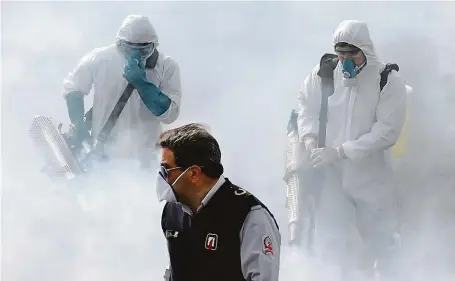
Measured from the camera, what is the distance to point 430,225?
5574 millimetres

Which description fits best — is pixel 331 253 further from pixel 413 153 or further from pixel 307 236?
pixel 413 153

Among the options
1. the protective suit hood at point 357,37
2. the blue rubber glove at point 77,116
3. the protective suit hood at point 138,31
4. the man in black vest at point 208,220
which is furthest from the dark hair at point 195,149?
the blue rubber glove at point 77,116

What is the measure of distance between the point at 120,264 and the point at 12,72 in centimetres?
155

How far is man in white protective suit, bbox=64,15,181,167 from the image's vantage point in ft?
17.9

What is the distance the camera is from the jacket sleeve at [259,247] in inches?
117

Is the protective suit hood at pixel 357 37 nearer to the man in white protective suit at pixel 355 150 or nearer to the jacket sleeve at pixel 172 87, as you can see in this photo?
the man in white protective suit at pixel 355 150

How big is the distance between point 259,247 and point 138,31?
2645 mm

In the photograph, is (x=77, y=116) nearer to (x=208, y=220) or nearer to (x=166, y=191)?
(x=166, y=191)

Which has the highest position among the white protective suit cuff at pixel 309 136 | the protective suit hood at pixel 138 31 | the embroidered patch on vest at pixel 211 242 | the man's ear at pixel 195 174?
the protective suit hood at pixel 138 31

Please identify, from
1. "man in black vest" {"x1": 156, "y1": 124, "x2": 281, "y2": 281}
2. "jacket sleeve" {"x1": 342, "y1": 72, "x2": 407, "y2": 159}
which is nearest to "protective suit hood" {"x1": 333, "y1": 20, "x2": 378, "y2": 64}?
"jacket sleeve" {"x1": 342, "y1": 72, "x2": 407, "y2": 159}

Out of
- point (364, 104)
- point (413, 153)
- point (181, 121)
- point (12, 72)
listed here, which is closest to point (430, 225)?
point (413, 153)

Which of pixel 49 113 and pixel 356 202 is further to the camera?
pixel 49 113

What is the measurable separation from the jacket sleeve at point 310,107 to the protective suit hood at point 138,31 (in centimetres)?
92

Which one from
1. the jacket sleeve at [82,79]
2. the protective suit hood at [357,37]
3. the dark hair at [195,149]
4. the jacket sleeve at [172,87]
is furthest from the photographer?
the jacket sleeve at [82,79]
